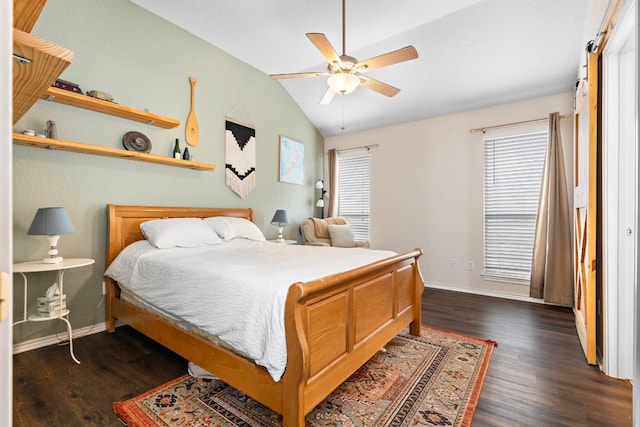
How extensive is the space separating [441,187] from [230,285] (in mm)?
3680

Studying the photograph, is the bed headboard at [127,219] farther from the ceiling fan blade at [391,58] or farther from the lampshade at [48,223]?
the ceiling fan blade at [391,58]

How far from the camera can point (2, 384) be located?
47 cm

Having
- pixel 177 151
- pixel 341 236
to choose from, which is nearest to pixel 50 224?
pixel 177 151

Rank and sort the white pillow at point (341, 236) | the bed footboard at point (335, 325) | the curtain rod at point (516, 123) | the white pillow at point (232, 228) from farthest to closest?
the white pillow at point (341, 236), the curtain rod at point (516, 123), the white pillow at point (232, 228), the bed footboard at point (335, 325)

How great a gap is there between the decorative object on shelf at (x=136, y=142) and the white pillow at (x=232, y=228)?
3.07ft

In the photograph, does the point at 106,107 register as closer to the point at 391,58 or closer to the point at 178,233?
the point at 178,233

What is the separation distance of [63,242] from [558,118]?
17.4 feet

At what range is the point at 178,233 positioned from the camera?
2834 millimetres

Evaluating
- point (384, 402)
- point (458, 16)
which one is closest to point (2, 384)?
point (384, 402)

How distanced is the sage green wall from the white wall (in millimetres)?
2321

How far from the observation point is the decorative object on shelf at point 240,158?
4035mm

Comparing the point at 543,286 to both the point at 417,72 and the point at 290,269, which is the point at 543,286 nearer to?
the point at 417,72

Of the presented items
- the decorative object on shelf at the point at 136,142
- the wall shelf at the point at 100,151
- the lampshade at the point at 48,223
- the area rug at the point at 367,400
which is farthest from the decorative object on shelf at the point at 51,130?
the area rug at the point at 367,400

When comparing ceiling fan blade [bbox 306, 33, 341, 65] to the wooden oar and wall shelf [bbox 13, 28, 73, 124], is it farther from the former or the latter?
the wooden oar
